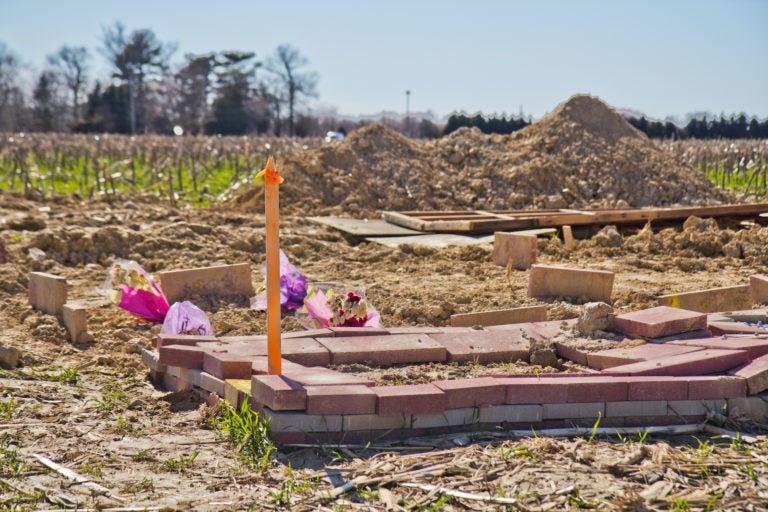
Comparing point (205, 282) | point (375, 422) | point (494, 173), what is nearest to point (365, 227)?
point (494, 173)

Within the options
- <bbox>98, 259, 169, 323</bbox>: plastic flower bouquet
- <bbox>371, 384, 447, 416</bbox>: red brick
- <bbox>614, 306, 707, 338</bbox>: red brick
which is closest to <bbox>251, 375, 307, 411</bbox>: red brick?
<bbox>371, 384, 447, 416</bbox>: red brick

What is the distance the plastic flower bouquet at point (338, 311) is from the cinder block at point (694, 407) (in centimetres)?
210

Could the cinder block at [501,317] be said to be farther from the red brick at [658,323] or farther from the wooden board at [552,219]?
the wooden board at [552,219]

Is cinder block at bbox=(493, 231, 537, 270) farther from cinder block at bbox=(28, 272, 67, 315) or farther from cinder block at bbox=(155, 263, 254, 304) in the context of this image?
cinder block at bbox=(28, 272, 67, 315)

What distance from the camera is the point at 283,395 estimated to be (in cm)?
334

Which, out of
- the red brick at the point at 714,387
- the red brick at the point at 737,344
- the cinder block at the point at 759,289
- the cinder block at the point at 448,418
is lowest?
the cinder block at the point at 448,418

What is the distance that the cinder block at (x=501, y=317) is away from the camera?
5254mm

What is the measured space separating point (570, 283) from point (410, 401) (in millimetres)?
2916

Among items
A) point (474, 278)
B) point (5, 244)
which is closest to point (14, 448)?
point (474, 278)

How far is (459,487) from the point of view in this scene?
298cm

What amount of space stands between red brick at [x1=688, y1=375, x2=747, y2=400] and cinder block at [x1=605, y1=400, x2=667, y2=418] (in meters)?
0.20

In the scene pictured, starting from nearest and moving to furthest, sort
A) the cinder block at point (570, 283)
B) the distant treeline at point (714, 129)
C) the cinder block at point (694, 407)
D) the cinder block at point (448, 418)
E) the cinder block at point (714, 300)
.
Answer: the cinder block at point (448, 418) → the cinder block at point (694, 407) → the cinder block at point (714, 300) → the cinder block at point (570, 283) → the distant treeline at point (714, 129)

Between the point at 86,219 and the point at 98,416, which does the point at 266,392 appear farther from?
the point at 86,219

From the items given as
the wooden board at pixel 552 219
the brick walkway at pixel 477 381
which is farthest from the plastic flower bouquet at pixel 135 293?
the wooden board at pixel 552 219
